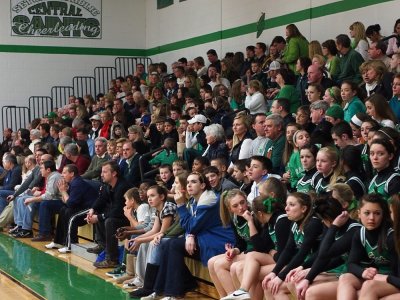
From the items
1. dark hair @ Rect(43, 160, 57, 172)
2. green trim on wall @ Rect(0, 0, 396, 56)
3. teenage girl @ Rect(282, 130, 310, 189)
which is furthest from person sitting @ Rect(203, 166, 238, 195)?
green trim on wall @ Rect(0, 0, 396, 56)

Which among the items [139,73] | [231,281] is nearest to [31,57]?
[139,73]

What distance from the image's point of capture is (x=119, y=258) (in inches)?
374

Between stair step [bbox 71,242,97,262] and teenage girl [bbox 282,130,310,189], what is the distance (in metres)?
2.97

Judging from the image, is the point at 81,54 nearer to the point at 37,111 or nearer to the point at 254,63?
the point at 37,111

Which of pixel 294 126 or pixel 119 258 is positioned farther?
pixel 119 258

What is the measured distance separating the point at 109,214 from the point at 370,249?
4.61 m

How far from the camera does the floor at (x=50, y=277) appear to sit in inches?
322

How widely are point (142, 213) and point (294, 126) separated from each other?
6.08 feet

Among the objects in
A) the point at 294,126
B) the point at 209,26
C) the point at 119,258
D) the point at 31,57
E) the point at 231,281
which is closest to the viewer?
the point at 231,281

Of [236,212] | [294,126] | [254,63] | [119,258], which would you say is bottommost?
[119,258]

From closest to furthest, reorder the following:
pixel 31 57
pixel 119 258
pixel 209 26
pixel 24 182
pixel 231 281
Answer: pixel 231 281 < pixel 119 258 < pixel 24 182 < pixel 209 26 < pixel 31 57

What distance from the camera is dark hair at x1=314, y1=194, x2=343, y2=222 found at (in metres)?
6.08

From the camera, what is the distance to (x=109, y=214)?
382 inches

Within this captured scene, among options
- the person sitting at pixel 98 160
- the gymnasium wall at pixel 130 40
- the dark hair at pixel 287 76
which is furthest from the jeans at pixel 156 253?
the gymnasium wall at pixel 130 40
